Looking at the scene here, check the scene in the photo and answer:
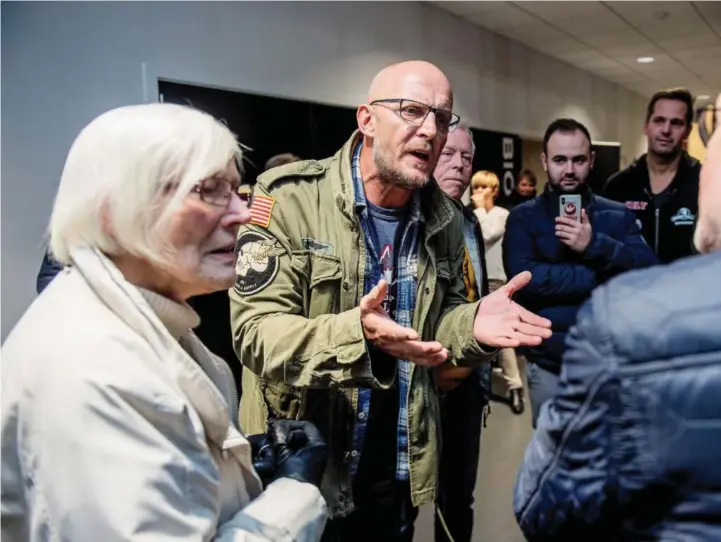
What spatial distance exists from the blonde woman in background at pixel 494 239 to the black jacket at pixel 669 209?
51.7 inches

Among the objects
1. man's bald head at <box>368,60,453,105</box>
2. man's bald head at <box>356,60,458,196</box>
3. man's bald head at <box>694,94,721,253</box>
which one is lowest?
man's bald head at <box>694,94,721,253</box>

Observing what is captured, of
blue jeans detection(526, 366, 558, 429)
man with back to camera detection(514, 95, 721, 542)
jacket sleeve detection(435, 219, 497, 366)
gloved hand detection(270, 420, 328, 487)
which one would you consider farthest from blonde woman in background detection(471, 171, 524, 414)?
man with back to camera detection(514, 95, 721, 542)

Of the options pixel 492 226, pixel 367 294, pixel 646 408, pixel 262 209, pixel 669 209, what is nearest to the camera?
pixel 646 408

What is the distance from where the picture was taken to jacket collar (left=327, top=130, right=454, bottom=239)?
1480mm

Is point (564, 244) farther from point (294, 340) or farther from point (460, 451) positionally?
point (294, 340)

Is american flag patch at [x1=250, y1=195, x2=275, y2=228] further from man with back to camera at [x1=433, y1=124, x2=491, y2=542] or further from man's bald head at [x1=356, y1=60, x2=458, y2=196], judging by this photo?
man with back to camera at [x1=433, y1=124, x2=491, y2=542]

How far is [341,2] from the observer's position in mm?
4137

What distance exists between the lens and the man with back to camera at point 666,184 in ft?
8.04

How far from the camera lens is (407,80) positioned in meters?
1.59

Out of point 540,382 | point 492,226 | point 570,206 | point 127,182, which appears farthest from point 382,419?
point 492,226

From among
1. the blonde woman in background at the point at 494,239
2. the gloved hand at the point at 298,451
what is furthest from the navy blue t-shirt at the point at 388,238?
the blonde woman in background at the point at 494,239

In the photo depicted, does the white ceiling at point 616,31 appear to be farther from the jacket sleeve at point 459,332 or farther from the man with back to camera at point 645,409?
the man with back to camera at point 645,409

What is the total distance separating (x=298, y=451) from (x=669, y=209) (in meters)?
1.97

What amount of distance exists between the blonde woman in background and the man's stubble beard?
7.80 ft
